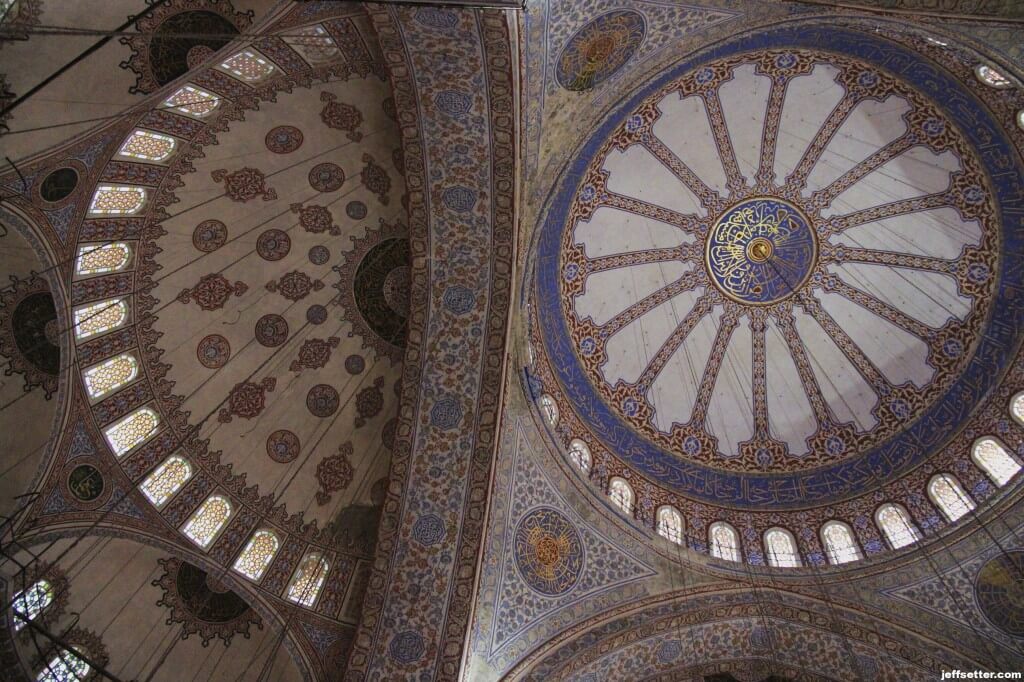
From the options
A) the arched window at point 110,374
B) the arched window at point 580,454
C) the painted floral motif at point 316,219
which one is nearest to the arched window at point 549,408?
the arched window at point 580,454

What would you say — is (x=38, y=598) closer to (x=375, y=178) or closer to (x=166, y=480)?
(x=166, y=480)

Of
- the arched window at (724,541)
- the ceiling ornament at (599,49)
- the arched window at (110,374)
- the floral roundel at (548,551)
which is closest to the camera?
the ceiling ornament at (599,49)

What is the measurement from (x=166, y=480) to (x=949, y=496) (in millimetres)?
9795

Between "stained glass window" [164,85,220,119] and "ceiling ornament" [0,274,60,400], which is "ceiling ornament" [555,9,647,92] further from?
"ceiling ornament" [0,274,60,400]

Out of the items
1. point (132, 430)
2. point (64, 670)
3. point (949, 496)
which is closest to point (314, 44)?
point (132, 430)

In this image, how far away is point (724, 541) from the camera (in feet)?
28.0

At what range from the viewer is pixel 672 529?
8.49 meters

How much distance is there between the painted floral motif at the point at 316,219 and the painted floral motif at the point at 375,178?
0.65m

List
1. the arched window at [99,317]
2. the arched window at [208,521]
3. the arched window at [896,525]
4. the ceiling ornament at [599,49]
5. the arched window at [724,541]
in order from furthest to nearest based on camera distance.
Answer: the arched window at [724,541]
the arched window at [896,525]
the arched window at [208,521]
the arched window at [99,317]
the ceiling ornament at [599,49]

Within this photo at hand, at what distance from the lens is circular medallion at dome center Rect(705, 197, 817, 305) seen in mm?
10086

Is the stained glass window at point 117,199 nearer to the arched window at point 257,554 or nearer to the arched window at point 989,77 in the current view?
the arched window at point 257,554

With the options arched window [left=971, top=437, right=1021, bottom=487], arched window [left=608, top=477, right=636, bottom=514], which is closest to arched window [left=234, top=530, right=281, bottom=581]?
arched window [left=608, top=477, right=636, bottom=514]

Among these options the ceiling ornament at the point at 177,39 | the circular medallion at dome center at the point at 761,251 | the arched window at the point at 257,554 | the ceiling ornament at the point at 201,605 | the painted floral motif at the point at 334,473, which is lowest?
the ceiling ornament at the point at 201,605

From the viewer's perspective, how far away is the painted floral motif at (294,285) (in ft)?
26.3
